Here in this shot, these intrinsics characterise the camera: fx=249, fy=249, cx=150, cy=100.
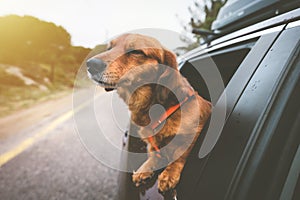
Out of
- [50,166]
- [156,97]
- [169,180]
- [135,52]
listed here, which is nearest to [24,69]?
[50,166]

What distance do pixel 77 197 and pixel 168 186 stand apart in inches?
76.2

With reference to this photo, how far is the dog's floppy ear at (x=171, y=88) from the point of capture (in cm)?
106

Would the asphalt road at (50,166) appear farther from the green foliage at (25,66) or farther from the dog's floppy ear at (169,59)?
the green foliage at (25,66)

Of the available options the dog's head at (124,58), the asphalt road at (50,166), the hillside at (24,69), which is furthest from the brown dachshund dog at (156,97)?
the hillside at (24,69)

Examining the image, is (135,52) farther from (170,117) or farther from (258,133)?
(258,133)

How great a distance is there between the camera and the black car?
2.20 feet

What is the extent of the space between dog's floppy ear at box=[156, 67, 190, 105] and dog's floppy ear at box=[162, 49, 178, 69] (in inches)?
4.0

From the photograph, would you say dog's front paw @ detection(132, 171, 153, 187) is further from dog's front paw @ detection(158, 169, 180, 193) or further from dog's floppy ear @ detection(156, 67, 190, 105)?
dog's floppy ear @ detection(156, 67, 190, 105)

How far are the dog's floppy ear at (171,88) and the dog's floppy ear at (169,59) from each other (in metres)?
0.10

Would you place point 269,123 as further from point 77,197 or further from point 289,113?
point 77,197

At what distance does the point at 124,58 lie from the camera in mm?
1111

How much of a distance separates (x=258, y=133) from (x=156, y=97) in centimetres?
50

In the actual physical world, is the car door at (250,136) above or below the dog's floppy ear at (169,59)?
below

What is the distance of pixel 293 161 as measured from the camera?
679 mm
